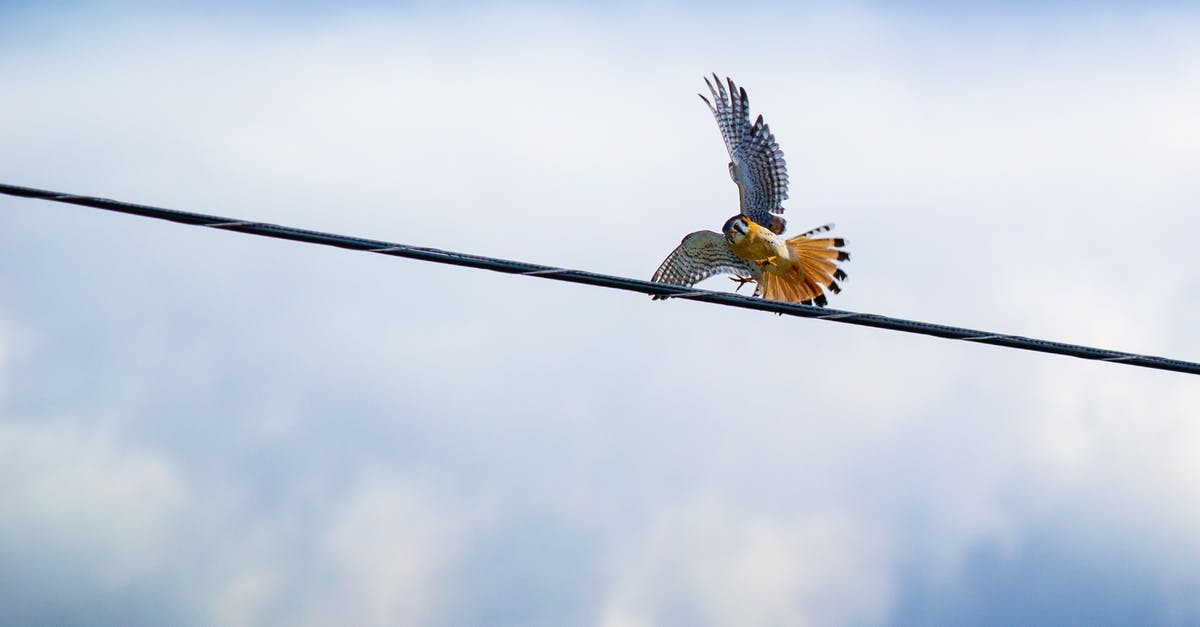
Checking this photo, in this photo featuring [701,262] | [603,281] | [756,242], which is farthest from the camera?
[701,262]

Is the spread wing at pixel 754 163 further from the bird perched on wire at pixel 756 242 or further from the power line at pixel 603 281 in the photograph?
the power line at pixel 603 281

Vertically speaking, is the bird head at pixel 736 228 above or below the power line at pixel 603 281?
above

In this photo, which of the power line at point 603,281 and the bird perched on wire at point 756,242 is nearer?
the power line at point 603,281

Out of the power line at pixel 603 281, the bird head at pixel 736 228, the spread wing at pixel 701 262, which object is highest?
the bird head at pixel 736 228

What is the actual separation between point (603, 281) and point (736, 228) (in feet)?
21.6

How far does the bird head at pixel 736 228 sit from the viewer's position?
13.7 meters

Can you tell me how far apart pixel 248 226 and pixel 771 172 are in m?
8.09

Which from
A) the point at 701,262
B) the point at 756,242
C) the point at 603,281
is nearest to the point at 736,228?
the point at 756,242

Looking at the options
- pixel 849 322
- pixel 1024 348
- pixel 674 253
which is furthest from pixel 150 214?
pixel 674 253

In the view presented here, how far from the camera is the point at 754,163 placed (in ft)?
46.8

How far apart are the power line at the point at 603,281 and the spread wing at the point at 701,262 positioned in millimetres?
6479

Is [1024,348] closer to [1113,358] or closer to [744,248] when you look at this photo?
[1113,358]

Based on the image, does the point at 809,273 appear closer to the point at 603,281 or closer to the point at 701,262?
the point at 701,262

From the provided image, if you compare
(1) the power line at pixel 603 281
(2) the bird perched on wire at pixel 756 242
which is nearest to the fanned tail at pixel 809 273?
(2) the bird perched on wire at pixel 756 242
